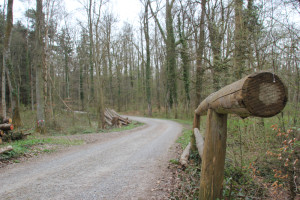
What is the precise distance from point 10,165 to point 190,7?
1173cm

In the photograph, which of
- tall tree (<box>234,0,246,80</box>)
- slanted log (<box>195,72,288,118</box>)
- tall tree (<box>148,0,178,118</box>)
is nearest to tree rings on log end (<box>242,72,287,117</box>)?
slanted log (<box>195,72,288,118</box>)

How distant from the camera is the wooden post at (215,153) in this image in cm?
231

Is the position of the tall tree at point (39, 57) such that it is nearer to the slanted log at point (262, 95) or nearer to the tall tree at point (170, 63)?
the tall tree at point (170, 63)

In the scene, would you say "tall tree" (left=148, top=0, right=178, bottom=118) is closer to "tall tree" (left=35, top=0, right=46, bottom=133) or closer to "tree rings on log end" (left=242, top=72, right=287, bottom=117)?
"tall tree" (left=35, top=0, right=46, bottom=133)

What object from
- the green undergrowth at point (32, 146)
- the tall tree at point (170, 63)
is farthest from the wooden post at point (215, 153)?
the tall tree at point (170, 63)

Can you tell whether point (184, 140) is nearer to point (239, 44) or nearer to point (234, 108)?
point (239, 44)

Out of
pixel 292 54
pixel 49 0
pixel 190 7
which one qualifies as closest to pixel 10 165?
pixel 292 54

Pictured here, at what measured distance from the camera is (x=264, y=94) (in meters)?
1.53

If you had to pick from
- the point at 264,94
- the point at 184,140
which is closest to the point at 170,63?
the point at 184,140

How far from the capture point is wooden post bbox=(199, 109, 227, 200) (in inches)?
90.9

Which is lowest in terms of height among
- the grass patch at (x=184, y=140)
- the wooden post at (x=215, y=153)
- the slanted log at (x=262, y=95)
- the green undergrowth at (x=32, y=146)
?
the grass patch at (x=184, y=140)

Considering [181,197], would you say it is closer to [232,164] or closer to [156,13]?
[232,164]

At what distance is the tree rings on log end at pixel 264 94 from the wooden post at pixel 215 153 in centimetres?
78

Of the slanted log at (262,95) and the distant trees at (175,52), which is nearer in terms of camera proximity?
the slanted log at (262,95)
